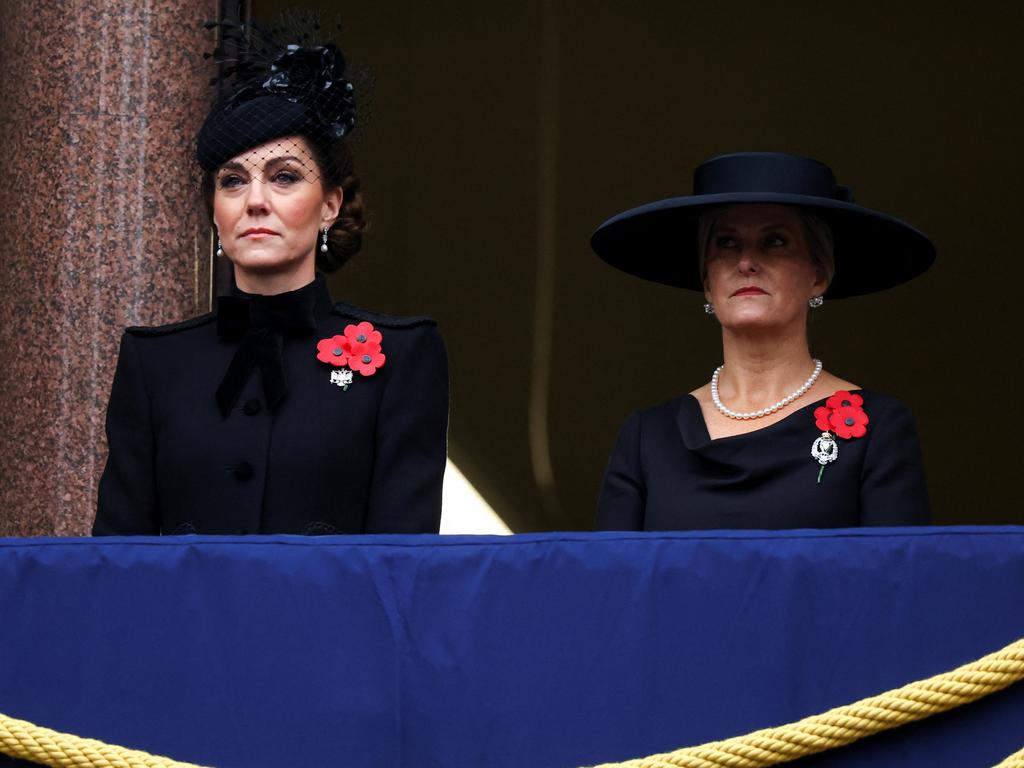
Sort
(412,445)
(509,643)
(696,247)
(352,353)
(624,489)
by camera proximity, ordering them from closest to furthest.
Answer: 1. (509,643)
2. (412,445)
3. (352,353)
4. (624,489)
5. (696,247)

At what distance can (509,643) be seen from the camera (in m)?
2.53

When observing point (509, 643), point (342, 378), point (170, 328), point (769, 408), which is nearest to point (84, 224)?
point (170, 328)

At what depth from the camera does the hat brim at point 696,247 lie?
3.62m

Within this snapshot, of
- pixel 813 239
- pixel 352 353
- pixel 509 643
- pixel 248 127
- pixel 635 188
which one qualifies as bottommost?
pixel 509 643

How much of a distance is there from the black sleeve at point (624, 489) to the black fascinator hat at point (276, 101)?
0.86 m

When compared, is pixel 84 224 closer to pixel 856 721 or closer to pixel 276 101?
pixel 276 101

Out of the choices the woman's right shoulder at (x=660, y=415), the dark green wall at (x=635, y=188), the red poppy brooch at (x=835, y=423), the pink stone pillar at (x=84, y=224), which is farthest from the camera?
the dark green wall at (x=635, y=188)

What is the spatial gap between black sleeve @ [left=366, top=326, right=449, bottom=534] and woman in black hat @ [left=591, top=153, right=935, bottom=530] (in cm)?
40

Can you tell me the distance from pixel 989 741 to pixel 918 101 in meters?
5.68

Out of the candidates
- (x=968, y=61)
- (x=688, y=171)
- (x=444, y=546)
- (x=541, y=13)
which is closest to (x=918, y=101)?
(x=968, y=61)

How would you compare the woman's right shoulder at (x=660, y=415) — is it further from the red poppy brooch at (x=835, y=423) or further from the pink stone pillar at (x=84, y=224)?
the pink stone pillar at (x=84, y=224)

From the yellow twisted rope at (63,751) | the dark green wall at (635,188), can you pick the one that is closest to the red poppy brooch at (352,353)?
the yellow twisted rope at (63,751)

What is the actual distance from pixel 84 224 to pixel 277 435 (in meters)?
1.18

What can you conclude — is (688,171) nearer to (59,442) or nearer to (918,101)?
(918,101)
